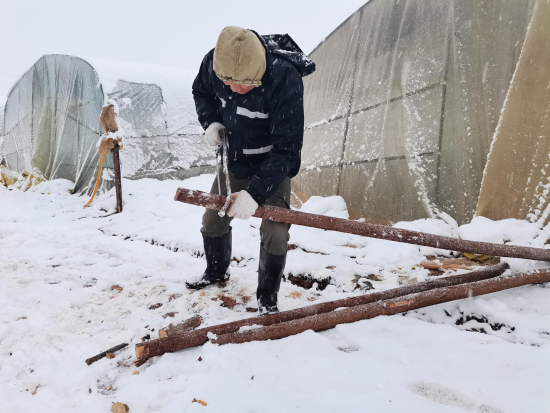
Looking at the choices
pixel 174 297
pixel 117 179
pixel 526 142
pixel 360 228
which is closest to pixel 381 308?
pixel 360 228

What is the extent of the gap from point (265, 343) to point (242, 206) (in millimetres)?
715

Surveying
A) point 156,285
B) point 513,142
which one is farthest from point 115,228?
point 513,142

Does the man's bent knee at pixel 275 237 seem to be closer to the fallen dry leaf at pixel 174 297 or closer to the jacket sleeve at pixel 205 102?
the fallen dry leaf at pixel 174 297

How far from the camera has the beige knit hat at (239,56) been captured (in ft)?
5.53

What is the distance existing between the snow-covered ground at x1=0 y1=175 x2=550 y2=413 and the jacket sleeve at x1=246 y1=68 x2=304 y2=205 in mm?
857

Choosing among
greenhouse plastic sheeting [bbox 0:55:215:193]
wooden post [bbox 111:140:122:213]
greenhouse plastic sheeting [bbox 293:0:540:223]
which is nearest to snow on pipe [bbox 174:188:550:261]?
greenhouse plastic sheeting [bbox 293:0:540:223]

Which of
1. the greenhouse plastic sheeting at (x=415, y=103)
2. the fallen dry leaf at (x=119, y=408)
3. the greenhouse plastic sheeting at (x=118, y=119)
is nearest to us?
the fallen dry leaf at (x=119, y=408)

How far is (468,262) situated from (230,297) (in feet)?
7.06

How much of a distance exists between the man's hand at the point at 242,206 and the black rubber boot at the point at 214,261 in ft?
2.57

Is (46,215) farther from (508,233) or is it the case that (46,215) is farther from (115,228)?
(508,233)

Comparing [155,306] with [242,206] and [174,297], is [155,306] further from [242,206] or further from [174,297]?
[242,206]

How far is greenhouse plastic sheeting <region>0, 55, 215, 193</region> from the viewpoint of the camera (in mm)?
7105

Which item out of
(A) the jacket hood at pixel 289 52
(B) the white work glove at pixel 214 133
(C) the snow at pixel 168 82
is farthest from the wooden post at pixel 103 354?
(C) the snow at pixel 168 82

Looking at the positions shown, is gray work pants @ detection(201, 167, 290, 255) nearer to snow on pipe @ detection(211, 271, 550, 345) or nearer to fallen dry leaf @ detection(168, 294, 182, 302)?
snow on pipe @ detection(211, 271, 550, 345)
